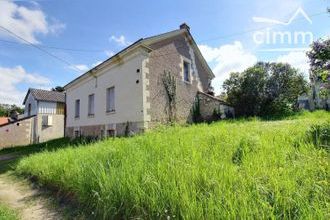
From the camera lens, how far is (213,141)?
4.67 metres

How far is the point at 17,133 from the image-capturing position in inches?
884

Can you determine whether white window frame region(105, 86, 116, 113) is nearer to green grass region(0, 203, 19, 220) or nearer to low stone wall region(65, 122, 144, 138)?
low stone wall region(65, 122, 144, 138)

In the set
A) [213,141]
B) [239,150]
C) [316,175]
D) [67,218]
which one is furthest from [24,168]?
[316,175]

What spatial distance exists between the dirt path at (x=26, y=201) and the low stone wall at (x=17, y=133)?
18.5 metres

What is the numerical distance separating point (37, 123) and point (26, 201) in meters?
22.8

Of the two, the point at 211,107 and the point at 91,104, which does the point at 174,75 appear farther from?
the point at 91,104

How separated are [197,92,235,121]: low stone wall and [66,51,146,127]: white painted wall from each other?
4769mm

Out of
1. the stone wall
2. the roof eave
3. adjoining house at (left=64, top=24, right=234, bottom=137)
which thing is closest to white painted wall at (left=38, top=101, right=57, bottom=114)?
the roof eave

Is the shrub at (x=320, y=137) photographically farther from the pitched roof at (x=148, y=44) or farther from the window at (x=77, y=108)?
the window at (x=77, y=108)

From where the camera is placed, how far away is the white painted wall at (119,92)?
36.3 ft

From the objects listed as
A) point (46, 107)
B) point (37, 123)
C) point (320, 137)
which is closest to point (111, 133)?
point (320, 137)

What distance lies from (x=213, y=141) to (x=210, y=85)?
12204 mm

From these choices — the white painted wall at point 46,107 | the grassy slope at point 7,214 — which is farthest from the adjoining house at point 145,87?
the white painted wall at point 46,107

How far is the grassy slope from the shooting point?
3.40 m
